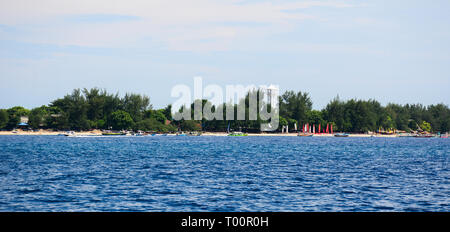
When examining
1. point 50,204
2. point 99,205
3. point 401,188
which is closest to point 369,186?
point 401,188

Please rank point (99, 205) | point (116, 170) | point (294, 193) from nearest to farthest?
point (99, 205) → point (294, 193) → point (116, 170)

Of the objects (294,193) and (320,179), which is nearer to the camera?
(294,193)

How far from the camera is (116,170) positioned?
6062cm

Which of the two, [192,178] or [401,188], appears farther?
[192,178]

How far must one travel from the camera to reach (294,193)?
40.3m

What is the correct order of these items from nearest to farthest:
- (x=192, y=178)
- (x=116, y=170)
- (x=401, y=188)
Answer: (x=401, y=188)
(x=192, y=178)
(x=116, y=170)
